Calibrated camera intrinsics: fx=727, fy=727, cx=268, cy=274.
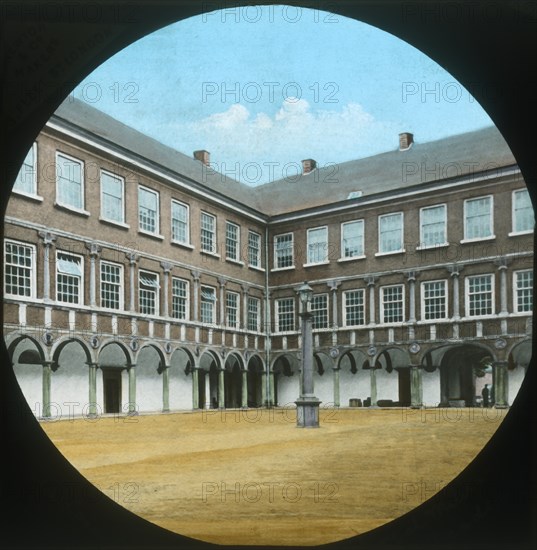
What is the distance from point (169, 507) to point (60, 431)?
1671 mm

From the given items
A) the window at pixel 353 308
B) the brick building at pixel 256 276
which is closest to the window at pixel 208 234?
the brick building at pixel 256 276

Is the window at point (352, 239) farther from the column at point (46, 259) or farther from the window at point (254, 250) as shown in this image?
the column at point (46, 259)

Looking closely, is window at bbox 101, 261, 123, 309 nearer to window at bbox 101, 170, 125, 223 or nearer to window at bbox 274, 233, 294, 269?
window at bbox 101, 170, 125, 223

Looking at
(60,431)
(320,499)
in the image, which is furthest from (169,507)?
(60,431)

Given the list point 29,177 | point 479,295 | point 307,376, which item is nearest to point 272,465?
point 307,376

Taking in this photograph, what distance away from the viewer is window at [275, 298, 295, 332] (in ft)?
24.2

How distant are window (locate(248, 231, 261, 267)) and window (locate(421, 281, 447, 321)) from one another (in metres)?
1.71

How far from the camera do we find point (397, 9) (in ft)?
16.0

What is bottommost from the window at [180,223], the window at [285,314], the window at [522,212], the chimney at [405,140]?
the window at [285,314]

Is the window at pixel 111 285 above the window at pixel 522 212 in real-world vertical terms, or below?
below

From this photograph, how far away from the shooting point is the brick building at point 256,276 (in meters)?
6.88

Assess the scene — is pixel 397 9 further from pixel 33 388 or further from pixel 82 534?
pixel 33 388

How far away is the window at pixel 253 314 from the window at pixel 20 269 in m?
2.12

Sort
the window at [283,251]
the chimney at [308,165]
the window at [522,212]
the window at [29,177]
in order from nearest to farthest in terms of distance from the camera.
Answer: the window at [522,212] < the window at [29,177] < the chimney at [308,165] < the window at [283,251]
